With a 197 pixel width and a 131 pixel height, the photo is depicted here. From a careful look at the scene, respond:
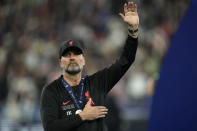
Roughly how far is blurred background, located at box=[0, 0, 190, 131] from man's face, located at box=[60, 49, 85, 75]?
375 centimetres

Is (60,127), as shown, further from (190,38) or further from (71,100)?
(190,38)

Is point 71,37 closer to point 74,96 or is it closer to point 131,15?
point 131,15

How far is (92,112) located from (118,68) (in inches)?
22.4

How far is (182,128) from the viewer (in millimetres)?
5977

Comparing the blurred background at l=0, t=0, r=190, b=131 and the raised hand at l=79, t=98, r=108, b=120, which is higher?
the blurred background at l=0, t=0, r=190, b=131

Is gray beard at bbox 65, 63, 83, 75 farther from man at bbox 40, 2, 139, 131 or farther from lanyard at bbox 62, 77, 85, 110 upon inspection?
lanyard at bbox 62, 77, 85, 110

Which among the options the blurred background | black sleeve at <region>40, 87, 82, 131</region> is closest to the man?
black sleeve at <region>40, 87, 82, 131</region>

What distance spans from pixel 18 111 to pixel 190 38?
18.7 feet

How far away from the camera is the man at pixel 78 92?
4867mm

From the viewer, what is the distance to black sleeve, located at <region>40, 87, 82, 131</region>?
482cm

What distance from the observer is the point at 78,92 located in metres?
5.07

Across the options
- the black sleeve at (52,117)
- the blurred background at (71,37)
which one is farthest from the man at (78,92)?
the blurred background at (71,37)

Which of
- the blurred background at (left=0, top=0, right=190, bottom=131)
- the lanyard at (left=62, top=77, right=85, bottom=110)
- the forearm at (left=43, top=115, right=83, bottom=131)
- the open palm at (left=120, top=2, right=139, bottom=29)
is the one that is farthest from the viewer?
the blurred background at (left=0, top=0, right=190, bottom=131)

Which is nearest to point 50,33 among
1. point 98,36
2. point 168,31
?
point 98,36
